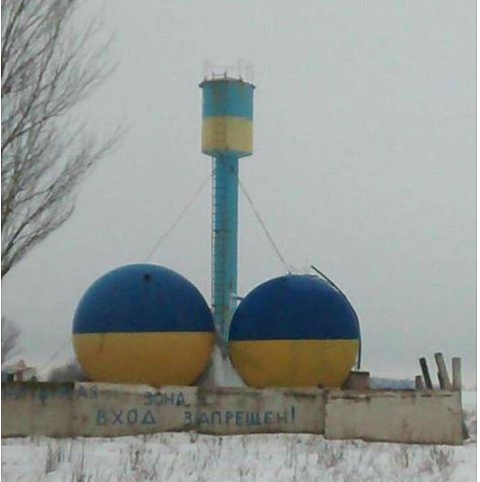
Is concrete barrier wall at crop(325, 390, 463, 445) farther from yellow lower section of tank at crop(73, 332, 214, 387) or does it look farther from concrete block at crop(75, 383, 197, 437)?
yellow lower section of tank at crop(73, 332, 214, 387)

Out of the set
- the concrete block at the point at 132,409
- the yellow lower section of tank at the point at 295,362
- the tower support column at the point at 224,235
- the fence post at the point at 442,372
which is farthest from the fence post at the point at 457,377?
the tower support column at the point at 224,235

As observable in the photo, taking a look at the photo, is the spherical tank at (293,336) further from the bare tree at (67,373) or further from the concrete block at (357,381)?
the bare tree at (67,373)

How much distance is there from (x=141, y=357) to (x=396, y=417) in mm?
4125

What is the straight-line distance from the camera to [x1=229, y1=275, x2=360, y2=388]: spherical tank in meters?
Result: 14.6

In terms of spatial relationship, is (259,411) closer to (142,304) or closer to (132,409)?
(132,409)

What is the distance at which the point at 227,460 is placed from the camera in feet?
32.2

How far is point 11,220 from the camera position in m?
9.96

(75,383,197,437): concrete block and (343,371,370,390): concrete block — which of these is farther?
(343,371,370,390): concrete block

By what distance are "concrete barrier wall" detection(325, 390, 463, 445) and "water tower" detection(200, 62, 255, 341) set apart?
829cm

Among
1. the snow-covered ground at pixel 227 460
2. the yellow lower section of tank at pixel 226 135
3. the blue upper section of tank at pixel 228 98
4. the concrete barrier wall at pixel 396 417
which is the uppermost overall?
the blue upper section of tank at pixel 228 98

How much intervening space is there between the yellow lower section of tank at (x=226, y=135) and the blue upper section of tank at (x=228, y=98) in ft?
0.55

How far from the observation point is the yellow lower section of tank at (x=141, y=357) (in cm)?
1409

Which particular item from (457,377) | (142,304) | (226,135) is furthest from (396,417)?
(226,135)

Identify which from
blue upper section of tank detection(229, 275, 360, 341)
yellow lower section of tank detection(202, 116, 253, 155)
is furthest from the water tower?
blue upper section of tank detection(229, 275, 360, 341)
